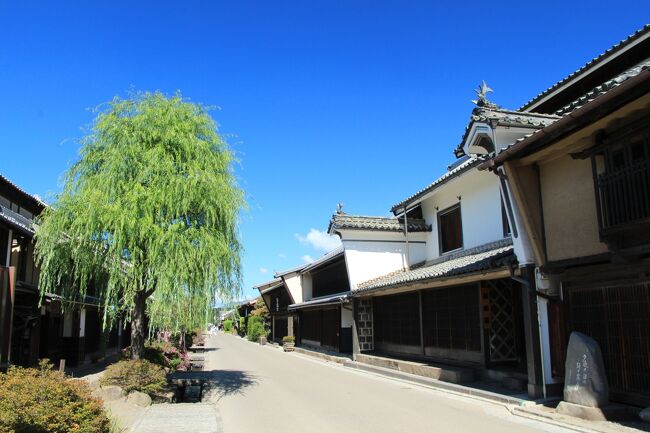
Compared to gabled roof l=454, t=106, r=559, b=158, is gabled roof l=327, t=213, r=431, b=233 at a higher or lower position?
lower

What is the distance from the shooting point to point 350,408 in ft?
39.4

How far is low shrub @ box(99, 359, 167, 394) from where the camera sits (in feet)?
39.6

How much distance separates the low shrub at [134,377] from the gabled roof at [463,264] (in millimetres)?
8283

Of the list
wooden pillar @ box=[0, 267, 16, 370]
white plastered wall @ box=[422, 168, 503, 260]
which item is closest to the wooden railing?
white plastered wall @ box=[422, 168, 503, 260]

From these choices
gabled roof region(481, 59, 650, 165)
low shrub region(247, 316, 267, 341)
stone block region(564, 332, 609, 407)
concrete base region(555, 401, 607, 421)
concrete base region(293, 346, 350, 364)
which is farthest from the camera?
low shrub region(247, 316, 267, 341)

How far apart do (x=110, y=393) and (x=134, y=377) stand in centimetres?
69

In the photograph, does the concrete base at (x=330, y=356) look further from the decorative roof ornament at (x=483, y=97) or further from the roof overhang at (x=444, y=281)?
the decorative roof ornament at (x=483, y=97)

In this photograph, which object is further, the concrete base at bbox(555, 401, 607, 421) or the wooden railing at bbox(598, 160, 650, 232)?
the concrete base at bbox(555, 401, 607, 421)

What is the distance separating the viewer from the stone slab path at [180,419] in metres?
9.33

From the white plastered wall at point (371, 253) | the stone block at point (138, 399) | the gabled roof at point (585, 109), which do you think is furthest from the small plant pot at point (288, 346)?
the gabled roof at point (585, 109)

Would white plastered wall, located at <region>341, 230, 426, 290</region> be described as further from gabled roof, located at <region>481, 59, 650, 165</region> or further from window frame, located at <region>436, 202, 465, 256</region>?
gabled roof, located at <region>481, 59, 650, 165</region>

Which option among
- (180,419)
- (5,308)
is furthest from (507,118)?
(5,308)

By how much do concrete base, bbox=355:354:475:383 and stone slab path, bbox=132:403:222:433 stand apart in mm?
7025

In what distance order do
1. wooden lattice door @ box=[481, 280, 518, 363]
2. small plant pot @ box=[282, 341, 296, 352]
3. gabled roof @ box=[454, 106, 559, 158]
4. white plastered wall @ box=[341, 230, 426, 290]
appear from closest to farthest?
gabled roof @ box=[454, 106, 559, 158] → wooden lattice door @ box=[481, 280, 518, 363] → white plastered wall @ box=[341, 230, 426, 290] → small plant pot @ box=[282, 341, 296, 352]
